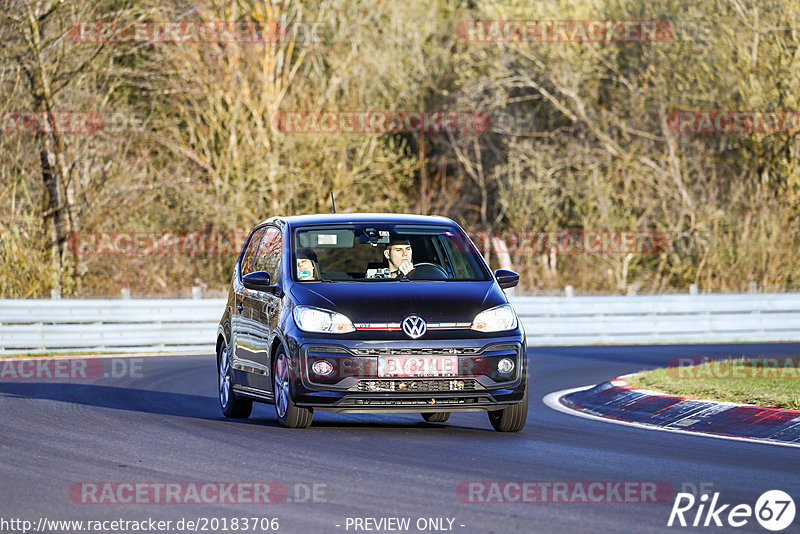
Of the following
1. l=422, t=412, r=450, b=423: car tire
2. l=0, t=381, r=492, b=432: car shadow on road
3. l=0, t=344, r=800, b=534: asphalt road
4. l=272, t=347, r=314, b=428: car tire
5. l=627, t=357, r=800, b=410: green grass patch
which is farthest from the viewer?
l=627, t=357, r=800, b=410: green grass patch

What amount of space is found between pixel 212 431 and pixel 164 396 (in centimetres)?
392

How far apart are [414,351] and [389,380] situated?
292 mm

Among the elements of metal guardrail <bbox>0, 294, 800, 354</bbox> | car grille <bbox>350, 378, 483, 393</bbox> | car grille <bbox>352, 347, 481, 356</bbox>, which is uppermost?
car grille <bbox>352, 347, 481, 356</bbox>

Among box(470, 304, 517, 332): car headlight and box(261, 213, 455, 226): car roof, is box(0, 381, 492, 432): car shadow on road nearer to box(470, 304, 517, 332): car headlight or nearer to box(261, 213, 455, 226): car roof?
box(470, 304, 517, 332): car headlight

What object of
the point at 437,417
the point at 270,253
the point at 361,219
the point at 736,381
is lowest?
the point at 736,381

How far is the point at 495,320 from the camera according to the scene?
10789mm

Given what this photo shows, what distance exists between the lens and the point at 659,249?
36562 mm

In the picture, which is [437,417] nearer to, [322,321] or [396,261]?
[396,261]

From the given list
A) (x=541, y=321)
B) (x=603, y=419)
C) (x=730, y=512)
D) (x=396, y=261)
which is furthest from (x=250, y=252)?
(x=541, y=321)

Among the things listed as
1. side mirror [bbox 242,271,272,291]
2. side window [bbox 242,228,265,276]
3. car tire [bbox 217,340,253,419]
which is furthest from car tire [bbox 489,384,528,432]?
side window [bbox 242,228,265,276]

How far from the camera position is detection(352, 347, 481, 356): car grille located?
409 inches

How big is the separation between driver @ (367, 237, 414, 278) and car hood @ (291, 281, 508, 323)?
558 millimetres

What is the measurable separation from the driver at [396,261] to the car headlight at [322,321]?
1.08 m

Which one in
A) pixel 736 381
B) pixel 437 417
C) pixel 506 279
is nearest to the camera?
pixel 506 279
